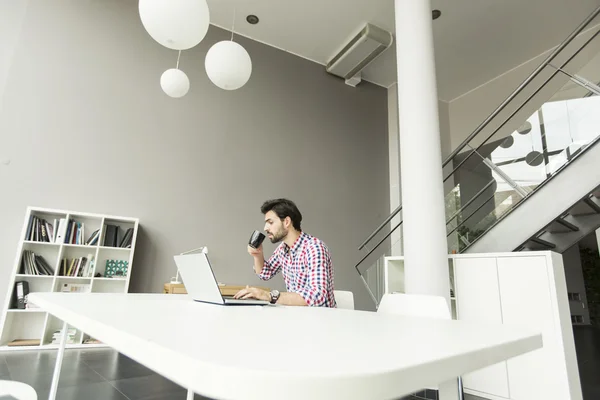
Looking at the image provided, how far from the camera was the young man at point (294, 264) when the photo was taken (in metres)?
1.75

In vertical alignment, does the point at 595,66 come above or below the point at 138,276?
above

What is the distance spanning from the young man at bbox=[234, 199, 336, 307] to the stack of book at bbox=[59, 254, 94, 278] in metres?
2.26

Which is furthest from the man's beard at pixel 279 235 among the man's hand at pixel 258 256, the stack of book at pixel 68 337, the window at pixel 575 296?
the window at pixel 575 296

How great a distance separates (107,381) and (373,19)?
16.8 ft

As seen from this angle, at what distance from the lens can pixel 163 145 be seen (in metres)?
4.38

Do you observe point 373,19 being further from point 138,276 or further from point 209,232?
point 138,276

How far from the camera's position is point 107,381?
93.7 inches

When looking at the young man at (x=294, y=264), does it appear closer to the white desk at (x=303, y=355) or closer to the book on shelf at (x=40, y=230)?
the white desk at (x=303, y=355)

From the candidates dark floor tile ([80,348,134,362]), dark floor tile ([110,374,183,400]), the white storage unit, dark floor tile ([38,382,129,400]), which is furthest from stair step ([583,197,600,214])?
dark floor tile ([80,348,134,362])

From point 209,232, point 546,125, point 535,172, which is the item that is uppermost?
point 546,125

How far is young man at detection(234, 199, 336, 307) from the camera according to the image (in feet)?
5.73

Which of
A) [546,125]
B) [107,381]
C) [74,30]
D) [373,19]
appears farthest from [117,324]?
[373,19]

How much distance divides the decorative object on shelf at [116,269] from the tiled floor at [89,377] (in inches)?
32.2

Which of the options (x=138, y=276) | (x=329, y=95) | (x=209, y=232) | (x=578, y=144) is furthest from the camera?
(x=329, y=95)
